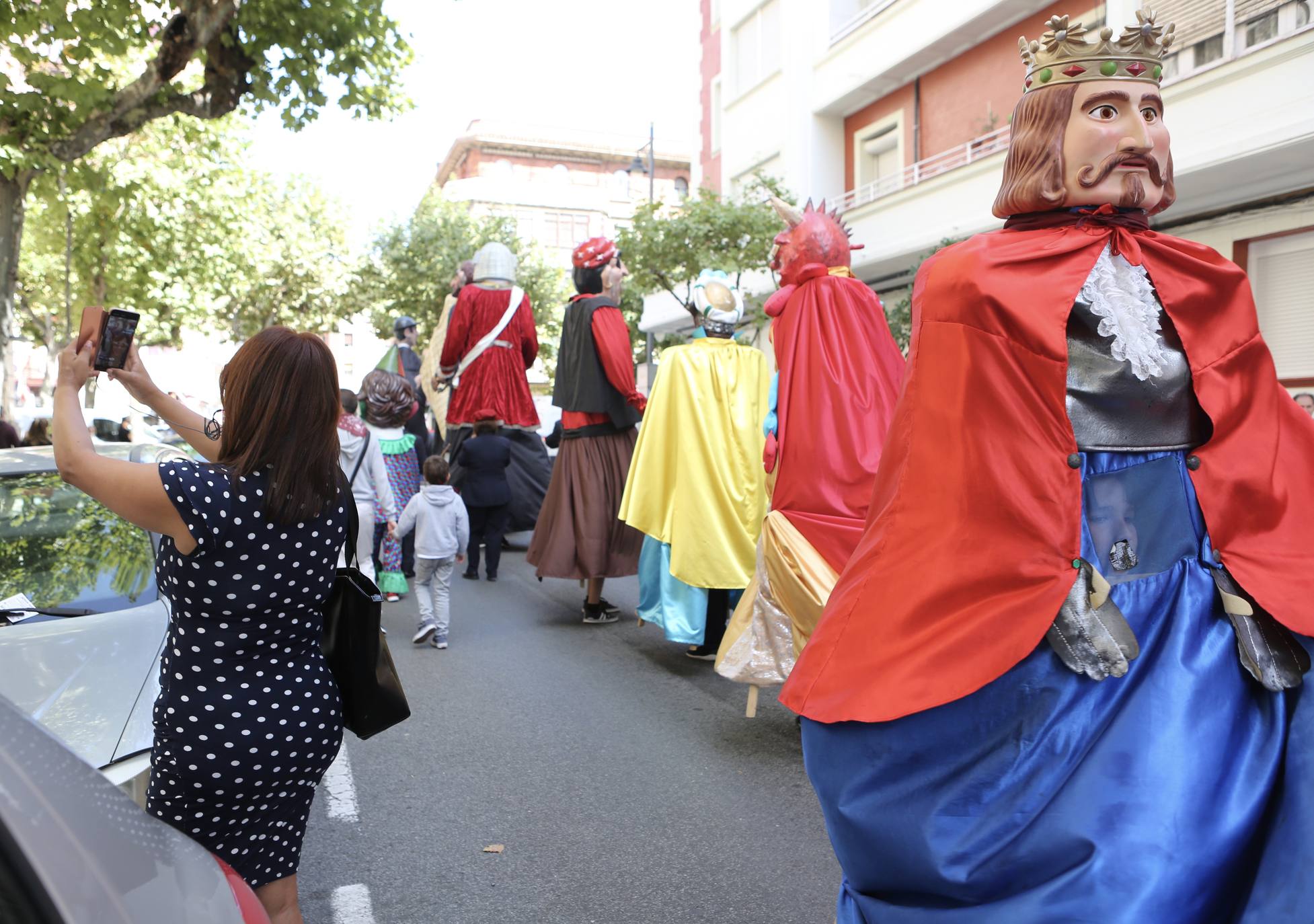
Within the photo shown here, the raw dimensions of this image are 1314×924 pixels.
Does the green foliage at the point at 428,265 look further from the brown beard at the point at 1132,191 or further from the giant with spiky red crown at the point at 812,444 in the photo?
the brown beard at the point at 1132,191

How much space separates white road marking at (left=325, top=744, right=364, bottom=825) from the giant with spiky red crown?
162 centimetres

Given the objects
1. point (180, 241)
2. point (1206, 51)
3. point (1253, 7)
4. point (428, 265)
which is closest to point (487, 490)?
point (1253, 7)

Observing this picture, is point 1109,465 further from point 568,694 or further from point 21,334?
point 21,334

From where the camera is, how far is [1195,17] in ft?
44.1

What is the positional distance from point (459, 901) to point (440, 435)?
33.5ft

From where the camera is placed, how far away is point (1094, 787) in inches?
81.5

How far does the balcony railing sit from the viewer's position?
57.4 feet

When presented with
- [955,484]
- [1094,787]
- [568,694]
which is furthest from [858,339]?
[1094,787]

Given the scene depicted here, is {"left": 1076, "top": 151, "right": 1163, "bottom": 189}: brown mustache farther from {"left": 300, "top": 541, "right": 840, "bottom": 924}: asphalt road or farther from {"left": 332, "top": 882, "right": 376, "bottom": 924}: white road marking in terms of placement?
{"left": 332, "top": 882, "right": 376, "bottom": 924}: white road marking

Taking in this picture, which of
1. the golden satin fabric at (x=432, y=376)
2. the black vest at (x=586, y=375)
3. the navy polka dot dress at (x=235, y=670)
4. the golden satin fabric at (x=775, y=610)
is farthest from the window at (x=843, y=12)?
the navy polka dot dress at (x=235, y=670)

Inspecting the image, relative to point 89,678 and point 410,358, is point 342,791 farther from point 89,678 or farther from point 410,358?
point 410,358

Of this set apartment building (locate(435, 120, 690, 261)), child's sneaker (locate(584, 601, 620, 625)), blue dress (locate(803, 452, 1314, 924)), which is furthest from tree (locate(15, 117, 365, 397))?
apartment building (locate(435, 120, 690, 261))

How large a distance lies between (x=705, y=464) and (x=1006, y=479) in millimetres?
4308

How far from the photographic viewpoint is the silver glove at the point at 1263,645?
213 cm
